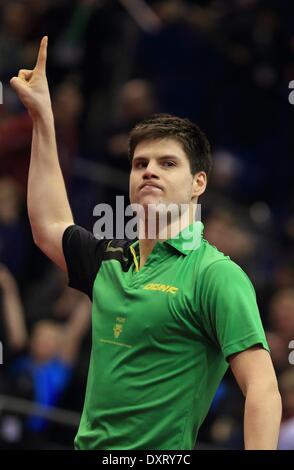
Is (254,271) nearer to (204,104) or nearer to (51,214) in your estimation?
(204,104)

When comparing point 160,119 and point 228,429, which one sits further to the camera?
point 228,429

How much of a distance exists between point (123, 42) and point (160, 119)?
5883mm

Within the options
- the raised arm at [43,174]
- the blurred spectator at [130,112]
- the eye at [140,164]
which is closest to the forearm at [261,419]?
the eye at [140,164]

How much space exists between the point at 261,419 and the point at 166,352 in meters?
0.48

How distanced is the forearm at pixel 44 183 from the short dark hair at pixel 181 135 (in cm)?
40

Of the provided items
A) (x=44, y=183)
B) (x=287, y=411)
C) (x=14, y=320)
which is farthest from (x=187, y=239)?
(x=14, y=320)

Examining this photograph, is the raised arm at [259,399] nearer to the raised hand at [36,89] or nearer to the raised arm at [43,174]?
the raised arm at [43,174]

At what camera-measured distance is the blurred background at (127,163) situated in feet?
24.4

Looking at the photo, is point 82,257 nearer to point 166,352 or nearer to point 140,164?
point 140,164

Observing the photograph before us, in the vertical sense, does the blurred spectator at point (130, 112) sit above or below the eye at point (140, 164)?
above

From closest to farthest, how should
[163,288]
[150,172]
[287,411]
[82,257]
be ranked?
[163,288], [150,172], [82,257], [287,411]

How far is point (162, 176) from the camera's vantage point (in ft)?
12.9
